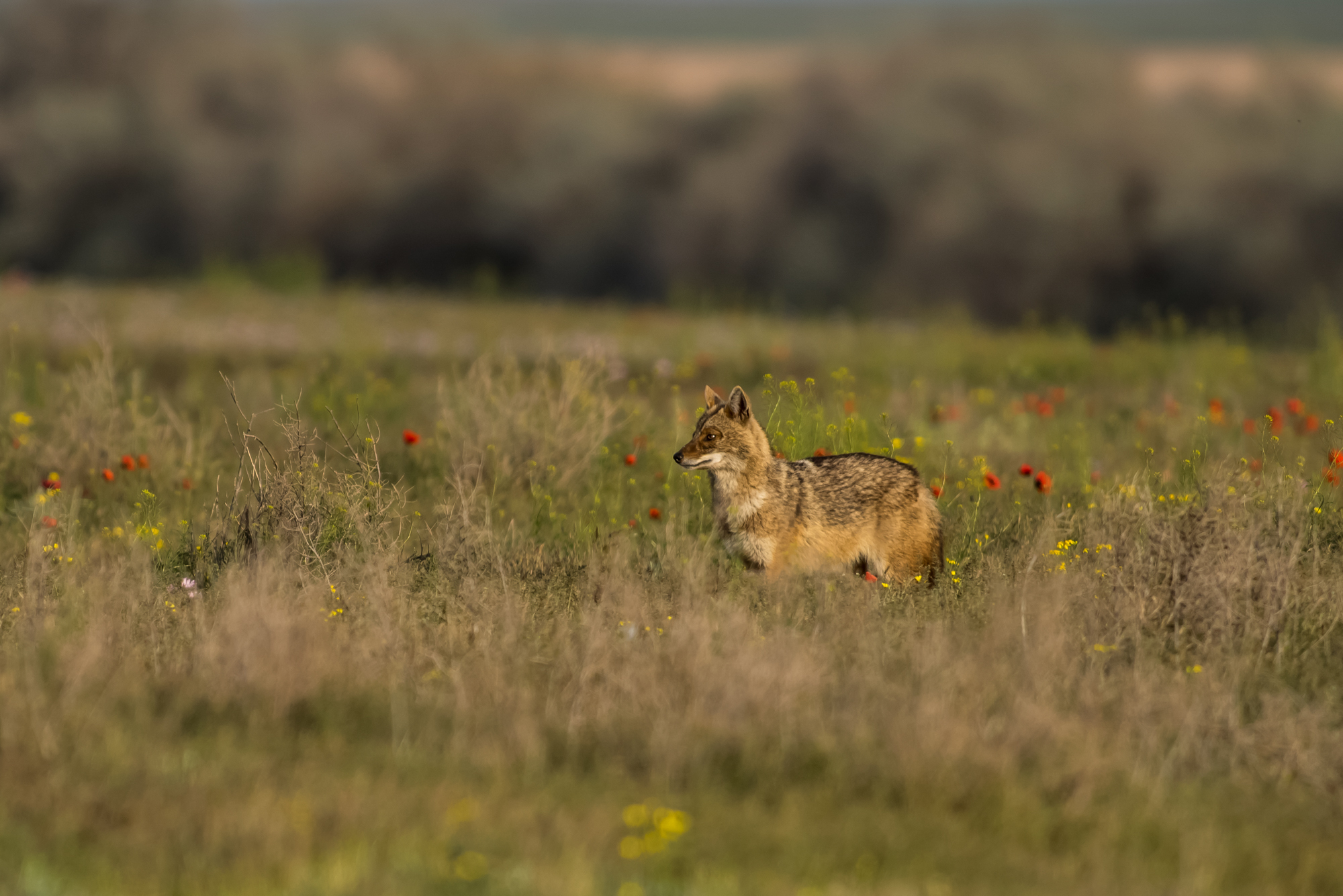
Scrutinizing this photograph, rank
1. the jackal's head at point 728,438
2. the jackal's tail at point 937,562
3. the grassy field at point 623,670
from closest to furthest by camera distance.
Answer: the grassy field at point 623,670 → the jackal's head at point 728,438 → the jackal's tail at point 937,562

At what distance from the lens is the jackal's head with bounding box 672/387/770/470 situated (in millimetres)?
7113

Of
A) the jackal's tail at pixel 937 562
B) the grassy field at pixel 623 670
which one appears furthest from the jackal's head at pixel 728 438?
the jackal's tail at pixel 937 562

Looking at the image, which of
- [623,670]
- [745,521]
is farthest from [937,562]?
[623,670]

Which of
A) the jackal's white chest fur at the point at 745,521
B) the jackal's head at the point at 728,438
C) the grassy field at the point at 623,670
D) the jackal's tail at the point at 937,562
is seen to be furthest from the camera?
the jackal's tail at the point at 937,562

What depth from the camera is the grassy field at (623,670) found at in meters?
4.28

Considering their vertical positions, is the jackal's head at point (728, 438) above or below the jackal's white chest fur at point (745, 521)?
above

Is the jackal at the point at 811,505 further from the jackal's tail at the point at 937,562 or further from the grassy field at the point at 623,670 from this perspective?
the grassy field at the point at 623,670

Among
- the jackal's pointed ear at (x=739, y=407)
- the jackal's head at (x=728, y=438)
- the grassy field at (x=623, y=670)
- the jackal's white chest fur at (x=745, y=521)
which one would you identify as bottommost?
the grassy field at (x=623, y=670)

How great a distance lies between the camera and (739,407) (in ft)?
23.7

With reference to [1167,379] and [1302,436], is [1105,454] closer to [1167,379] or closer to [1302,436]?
[1302,436]

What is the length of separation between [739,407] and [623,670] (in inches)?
82.2

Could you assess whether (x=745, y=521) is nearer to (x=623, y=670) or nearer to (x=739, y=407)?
(x=739, y=407)

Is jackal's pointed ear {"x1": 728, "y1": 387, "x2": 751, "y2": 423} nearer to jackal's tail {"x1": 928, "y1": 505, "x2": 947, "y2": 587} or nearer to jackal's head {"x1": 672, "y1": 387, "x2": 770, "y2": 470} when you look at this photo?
jackal's head {"x1": 672, "y1": 387, "x2": 770, "y2": 470}

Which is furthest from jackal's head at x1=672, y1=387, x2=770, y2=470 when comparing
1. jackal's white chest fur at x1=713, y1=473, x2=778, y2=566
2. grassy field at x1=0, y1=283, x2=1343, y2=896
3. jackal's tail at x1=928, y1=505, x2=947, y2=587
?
jackal's tail at x1=928, y1=505, x2=947, y2=587
